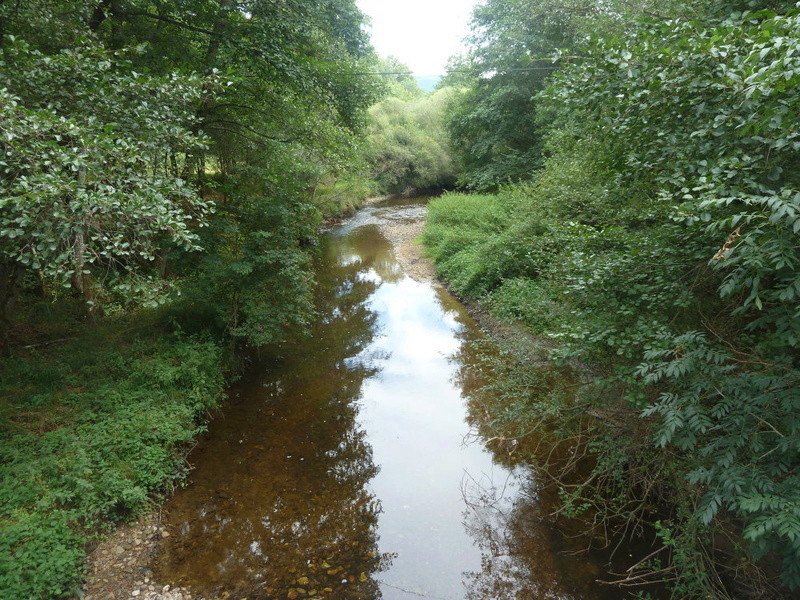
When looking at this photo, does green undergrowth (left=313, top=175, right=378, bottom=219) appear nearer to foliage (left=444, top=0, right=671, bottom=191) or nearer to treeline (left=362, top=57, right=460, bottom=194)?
treeline (left=362, top=57, right=460, bottom=194)

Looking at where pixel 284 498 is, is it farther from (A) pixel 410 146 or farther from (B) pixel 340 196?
(A) pixel 410 146

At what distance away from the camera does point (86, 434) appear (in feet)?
19.9

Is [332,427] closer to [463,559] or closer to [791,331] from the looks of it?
[463,559]

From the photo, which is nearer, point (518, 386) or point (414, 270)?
point (518, 386)

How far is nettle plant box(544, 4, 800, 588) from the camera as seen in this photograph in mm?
2811

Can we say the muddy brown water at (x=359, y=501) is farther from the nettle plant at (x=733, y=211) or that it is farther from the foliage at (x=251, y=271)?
the nettle plant at (x=733, y=211)

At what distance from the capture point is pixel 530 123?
67.4 ft

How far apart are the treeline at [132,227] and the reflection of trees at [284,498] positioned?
65 centimetres

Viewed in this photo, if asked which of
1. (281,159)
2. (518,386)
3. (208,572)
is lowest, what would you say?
(208,572)

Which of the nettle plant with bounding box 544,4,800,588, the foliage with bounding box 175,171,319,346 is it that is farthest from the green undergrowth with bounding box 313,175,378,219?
the nettle plant with bounding box 544,4,800,588

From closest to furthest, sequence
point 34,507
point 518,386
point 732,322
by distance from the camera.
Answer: point 732,322 → point 34,507 → point 518,386

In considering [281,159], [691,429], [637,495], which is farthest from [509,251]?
[691,429]

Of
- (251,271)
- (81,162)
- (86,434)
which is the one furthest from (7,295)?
(81,162)

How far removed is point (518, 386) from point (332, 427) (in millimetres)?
3358
